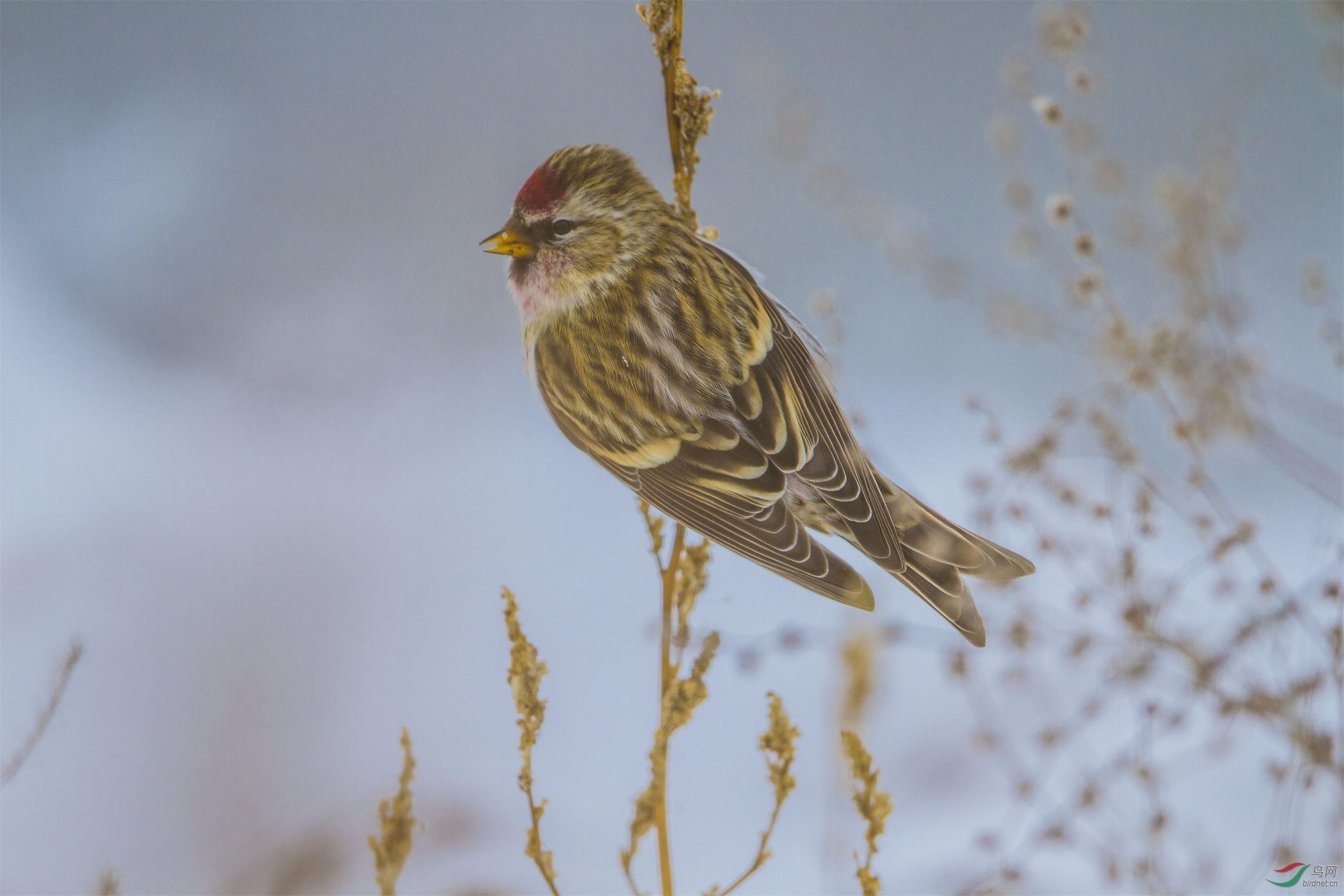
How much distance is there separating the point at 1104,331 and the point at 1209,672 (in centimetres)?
32

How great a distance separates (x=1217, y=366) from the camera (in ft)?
2.91

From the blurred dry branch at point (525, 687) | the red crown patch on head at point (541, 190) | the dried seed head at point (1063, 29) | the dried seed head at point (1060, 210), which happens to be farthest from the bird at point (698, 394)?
the dried seed head at point (1063, 29)

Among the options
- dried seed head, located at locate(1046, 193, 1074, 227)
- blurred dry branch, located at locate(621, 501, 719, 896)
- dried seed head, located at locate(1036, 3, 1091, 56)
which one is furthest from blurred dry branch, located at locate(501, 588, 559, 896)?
dried seed head, located at locate(1036, 3, 1091, 56)

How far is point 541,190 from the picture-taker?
50cm

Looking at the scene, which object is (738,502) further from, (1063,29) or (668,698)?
(1063,29)

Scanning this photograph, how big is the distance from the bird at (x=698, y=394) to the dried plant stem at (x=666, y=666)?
24 millimetres

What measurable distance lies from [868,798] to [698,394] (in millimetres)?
255

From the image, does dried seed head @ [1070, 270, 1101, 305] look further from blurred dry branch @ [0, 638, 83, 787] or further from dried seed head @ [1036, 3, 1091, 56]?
blurred dry branch @ [0, 638, 83, 787]

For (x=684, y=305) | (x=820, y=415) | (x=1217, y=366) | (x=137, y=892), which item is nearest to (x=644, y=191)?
(x=684, y=305)

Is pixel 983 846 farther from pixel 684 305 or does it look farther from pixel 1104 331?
pixel 684 305

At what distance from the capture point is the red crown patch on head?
50cm

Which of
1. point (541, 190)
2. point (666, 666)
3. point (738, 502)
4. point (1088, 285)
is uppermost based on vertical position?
point (1088, 285)

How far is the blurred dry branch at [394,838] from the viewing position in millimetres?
429

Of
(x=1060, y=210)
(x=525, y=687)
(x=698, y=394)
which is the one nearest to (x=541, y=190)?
(x=698, y=394)
